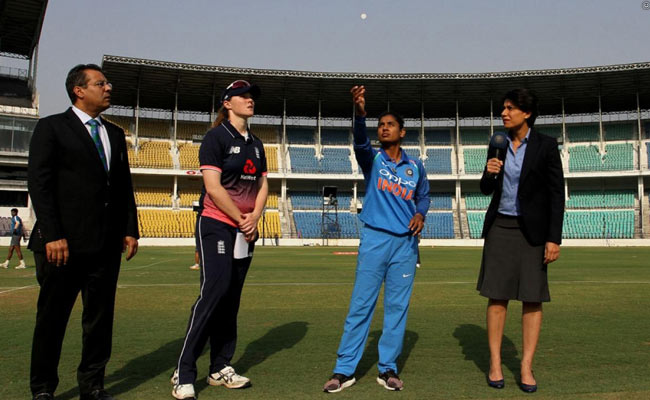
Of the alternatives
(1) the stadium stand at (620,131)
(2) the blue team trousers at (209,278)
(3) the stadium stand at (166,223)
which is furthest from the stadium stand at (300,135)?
(2) the blue team trousers at (209,278)

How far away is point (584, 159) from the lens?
49.3 m

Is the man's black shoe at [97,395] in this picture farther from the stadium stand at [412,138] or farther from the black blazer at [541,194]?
the stadium stand at [412,138]

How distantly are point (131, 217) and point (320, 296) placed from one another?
597cm

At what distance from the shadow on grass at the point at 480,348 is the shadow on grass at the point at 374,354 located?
51 cm

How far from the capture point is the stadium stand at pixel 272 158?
163 ft

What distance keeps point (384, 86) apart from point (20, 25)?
2940cm

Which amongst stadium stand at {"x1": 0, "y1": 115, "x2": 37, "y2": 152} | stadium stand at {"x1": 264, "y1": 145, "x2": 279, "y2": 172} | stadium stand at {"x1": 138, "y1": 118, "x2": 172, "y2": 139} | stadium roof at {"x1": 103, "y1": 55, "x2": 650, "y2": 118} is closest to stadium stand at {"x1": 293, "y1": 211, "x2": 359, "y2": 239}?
stadium stand at {"x1": 264, "y1": 145, "x2": 279, "y2": 172}

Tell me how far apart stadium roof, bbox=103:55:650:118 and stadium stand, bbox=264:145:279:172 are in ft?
11.9

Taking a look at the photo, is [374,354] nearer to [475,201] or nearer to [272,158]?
[272,158]

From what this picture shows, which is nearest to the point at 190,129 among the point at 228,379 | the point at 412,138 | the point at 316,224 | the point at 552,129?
the point at 316,224

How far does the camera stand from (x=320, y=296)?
9.86m

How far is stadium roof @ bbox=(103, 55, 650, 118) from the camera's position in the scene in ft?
146

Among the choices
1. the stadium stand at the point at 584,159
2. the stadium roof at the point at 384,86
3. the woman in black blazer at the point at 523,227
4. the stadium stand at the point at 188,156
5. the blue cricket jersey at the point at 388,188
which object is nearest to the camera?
the woman in black blazer at the point at 523,227

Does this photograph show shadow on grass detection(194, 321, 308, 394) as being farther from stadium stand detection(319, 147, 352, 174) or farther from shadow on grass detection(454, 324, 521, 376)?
stadium stand detection(319, 147, 352, 174)
